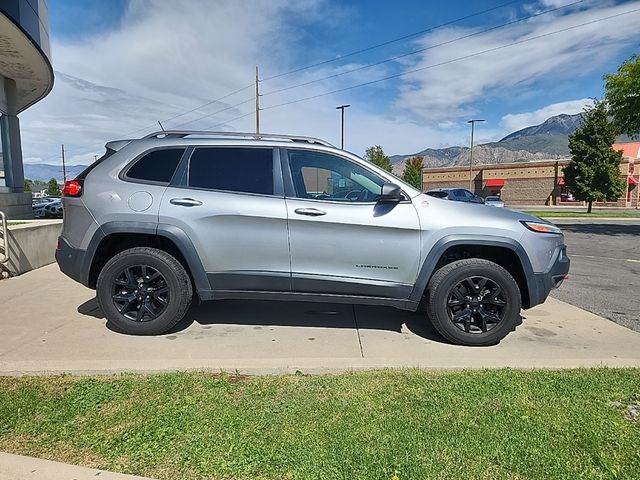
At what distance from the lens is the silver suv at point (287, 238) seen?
3949mm

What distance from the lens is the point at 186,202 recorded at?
4.06 metres

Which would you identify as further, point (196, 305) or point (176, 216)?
point (196, 305)

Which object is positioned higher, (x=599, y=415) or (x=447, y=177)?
(x=447, y=177)

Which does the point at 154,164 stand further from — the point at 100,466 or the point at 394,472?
the point at 394,472

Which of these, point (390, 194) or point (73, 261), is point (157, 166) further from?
point (390, 194)

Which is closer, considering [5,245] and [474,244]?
[474,244]

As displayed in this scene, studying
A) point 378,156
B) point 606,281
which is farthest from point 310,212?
point 378,156

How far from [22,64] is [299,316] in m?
12.4

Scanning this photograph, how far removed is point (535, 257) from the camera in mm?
3955

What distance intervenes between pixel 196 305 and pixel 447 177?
52564 millimetres

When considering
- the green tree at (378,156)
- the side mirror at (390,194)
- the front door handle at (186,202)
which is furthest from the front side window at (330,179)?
the green tree at (378,156)

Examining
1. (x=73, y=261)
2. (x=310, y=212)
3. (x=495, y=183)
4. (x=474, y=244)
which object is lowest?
(x=73, y=261)

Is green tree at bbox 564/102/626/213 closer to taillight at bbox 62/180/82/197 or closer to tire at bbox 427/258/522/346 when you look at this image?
tire at bbox 427/258/522/346

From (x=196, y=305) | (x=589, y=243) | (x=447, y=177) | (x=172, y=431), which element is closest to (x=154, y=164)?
(x=196, y=305)
